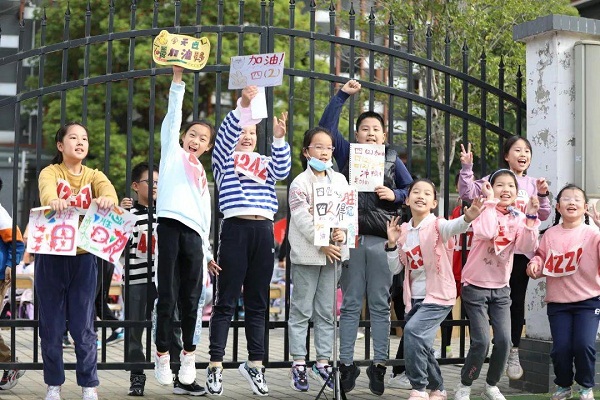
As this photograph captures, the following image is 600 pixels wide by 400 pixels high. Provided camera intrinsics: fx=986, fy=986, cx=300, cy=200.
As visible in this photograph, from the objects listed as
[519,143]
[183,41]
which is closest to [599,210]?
[519,143]

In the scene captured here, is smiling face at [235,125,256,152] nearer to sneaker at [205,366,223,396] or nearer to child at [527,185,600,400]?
sneaker at [205,366,223,396]

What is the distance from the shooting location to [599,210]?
730cm

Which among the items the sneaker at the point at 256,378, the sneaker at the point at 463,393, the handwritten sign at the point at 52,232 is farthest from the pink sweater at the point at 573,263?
the handwritten sign at the point at 52,232

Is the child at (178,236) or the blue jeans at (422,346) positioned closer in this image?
the blue jeans at (422,346)

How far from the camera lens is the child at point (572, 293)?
22.0 feet

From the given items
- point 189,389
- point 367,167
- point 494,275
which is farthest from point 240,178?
point 494,275

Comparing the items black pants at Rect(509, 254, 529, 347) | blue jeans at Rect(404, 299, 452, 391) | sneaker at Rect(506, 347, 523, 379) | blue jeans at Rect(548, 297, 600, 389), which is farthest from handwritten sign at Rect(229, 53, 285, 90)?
sneaker at Rect(506, 347, 523, 379)

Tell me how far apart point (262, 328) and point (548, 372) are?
6.93ft

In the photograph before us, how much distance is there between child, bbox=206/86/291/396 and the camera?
6.69 metres

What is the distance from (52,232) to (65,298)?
44 centimetres

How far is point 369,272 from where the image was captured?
6957 millimetres

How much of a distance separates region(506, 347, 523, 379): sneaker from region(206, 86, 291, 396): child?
A: 1.84m

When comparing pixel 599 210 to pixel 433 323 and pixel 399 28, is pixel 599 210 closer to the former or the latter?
pixel 433 323

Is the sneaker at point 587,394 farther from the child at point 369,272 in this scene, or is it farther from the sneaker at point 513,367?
the child at point 369,272
